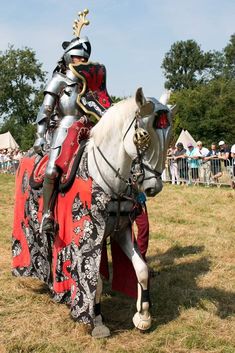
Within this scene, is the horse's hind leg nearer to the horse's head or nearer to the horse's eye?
the horse's head

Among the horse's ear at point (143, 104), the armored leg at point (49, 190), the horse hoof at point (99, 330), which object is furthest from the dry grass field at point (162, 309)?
the horse's ear at point (143, 104)

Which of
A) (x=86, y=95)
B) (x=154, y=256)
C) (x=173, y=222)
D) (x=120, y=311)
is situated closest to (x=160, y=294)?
(x=120, y=311)

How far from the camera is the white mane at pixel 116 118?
398 centimetres

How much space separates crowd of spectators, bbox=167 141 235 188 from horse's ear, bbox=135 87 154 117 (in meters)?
10.3

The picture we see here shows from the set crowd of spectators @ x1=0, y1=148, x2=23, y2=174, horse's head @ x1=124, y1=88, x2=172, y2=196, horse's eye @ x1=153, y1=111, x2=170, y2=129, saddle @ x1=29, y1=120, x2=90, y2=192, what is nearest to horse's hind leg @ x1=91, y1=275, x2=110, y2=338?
saddle @ x1=29, y1=120, x2=90, y2=192

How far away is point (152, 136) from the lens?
149 inches

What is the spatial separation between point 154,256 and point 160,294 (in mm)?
1780

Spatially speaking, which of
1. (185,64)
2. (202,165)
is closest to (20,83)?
(185,64)

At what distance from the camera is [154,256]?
7215mm

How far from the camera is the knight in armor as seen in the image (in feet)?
15.5

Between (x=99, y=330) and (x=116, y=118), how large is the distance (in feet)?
6.17

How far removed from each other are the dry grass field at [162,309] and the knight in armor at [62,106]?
98 centimetres

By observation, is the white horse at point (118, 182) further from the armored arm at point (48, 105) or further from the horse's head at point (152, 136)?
the armored arm at point (48, 105)

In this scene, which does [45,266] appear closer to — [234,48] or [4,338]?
[4,338]
